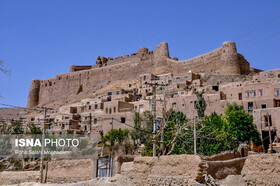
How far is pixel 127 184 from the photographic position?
13172 millimetres

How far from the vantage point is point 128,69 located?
2859 inches

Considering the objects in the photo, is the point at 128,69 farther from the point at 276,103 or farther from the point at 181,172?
the point at 181,172

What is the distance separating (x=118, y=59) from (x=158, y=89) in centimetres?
3097

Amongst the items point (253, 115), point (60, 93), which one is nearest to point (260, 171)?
point (253, 115)

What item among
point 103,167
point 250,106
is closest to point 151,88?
point 250,106

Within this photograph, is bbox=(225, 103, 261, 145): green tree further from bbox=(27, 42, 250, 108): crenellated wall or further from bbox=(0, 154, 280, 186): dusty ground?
bbox=(27, 42, 250, 108): crenellated wall

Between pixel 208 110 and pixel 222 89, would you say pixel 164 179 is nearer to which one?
pixel 208 110

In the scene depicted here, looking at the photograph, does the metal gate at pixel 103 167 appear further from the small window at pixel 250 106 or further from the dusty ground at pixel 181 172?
the small window at pixel 250 106

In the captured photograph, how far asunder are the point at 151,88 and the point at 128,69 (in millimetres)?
21860

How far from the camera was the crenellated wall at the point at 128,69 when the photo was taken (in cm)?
5650

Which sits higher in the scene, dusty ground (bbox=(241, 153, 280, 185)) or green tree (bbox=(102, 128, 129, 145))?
green tree (bbox=(102, 128, 129, 145))

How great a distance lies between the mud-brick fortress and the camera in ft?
116

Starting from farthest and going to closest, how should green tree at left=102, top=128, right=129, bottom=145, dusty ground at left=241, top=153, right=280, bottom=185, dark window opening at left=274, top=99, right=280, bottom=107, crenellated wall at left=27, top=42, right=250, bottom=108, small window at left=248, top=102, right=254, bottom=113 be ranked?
crenellated wall at left=27, top=42, right=250, bottom=108 < green tree at left=102, top=128, right=129, bottom=145 < small window at left=248, top=102, right=254, bottom=113 < dark window opening at left=274, top=99, right=280, bottom=107 < dusty ground at left=241, top=153, right=280, bottom=185

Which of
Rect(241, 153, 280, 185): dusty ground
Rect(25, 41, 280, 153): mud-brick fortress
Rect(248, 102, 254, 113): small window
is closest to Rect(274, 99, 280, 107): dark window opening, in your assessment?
Rect(25, 41, 280, 153): mud-brick fortress
